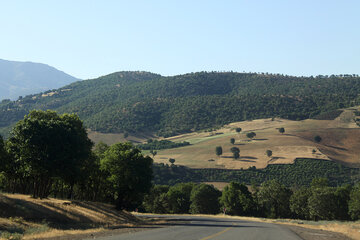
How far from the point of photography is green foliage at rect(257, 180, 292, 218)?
421 feet

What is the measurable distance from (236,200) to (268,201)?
34.1ft

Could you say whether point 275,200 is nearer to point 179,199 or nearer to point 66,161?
point 179,199

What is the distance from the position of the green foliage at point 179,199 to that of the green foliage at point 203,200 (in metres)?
3.21

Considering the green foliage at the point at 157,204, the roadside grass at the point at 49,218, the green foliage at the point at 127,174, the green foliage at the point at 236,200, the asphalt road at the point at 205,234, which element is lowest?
the green foliage at the point at 157,204

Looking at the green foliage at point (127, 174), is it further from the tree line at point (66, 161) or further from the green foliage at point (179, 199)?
the green foliage at point (179, 199)

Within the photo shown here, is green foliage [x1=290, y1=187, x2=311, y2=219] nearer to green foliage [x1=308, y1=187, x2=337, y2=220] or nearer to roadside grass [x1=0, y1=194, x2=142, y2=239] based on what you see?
green foliage [x1=308, y1=187, x2=337, y2=220]

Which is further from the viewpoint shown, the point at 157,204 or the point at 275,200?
the point at 157,204

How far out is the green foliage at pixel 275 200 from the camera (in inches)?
5049

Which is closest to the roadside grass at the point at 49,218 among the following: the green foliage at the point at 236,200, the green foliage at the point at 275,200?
the green foliage at the point at 236,200

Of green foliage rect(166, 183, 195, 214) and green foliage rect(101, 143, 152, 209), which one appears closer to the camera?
green foliage rect(101, 143, 152, 209)

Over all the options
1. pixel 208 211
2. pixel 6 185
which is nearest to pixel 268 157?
pixel 208 211

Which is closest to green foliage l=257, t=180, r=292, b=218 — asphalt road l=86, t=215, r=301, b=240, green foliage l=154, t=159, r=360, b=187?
green foliage l=154, t=159, r=360, b=187

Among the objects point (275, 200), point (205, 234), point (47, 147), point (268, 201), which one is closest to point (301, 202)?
point (275, 200)

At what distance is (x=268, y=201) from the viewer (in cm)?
12850
